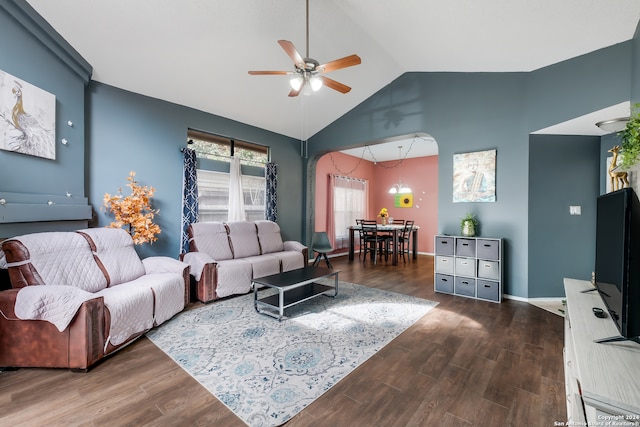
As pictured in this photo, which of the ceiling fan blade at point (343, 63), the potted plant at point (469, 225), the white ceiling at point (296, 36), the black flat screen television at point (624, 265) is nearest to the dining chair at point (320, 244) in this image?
the potted plant at point (469, 225)

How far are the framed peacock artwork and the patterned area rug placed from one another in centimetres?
208

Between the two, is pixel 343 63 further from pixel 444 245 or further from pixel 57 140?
pixel 57 140

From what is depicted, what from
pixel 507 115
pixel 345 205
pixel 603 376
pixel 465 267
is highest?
pixel 507 115

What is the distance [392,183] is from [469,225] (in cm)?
465

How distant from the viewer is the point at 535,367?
2141 mm

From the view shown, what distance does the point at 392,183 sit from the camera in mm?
8477

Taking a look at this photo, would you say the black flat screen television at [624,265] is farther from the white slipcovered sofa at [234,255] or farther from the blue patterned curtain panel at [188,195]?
the blue patterned curtain panel at [188,195]

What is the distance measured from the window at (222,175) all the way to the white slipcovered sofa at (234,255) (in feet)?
1.47

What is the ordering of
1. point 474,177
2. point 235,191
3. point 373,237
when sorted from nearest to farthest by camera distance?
point 474,177
point 235,191
point 373,237

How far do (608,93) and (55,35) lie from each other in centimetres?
557

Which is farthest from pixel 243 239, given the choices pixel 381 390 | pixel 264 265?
pixel 381 390

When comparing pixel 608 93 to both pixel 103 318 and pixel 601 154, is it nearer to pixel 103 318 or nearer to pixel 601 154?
pixel 601 154

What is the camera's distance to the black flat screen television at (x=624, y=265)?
1200 millimetres

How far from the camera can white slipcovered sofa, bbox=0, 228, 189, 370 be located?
2.05 metres
